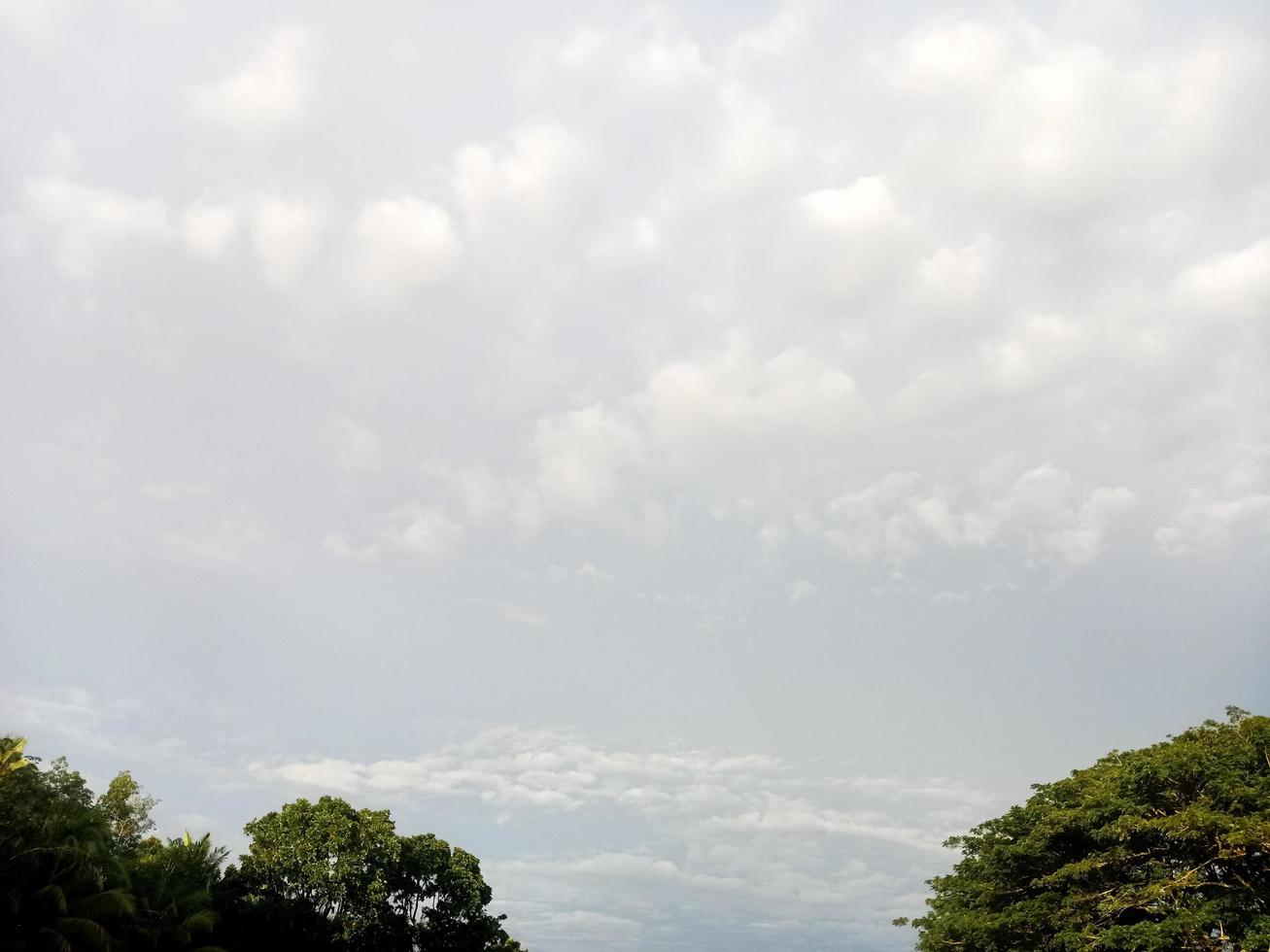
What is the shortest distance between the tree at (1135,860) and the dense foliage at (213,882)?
928 inches

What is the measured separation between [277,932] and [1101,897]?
3268 centimetres

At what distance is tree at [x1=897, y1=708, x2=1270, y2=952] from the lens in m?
28.9

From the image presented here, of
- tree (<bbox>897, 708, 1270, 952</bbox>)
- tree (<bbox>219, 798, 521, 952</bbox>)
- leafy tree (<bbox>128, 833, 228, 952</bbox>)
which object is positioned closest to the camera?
tree (<bbox>897, 708, 1270, 952</bbox>)

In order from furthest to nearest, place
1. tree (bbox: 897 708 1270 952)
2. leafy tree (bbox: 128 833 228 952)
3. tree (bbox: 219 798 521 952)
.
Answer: tree (bbox: 219 798 521 952), leafy tree (bbox: 128 833 228 952), tree (bbox: 897 708 1270 952)

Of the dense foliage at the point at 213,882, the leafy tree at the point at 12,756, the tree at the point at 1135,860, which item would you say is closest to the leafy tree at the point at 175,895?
the dense foliage at the point at 213,882

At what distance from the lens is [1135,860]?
32.9m

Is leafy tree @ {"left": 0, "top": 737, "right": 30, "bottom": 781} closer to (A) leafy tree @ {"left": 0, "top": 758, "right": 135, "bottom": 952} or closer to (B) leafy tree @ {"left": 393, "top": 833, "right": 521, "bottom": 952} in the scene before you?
(A) leafy tree @ {"left": 0, "top": 758, "right": 135, "bottom": 952}

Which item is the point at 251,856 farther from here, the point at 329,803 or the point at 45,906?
the point at 45,906

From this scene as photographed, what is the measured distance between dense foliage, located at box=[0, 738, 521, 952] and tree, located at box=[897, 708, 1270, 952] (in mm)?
23560

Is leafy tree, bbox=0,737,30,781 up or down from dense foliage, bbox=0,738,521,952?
up

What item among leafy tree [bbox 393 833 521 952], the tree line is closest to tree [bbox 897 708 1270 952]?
the tree line

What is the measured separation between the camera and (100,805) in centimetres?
4303

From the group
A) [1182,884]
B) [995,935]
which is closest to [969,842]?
[995,935]

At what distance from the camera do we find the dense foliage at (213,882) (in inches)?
1169
